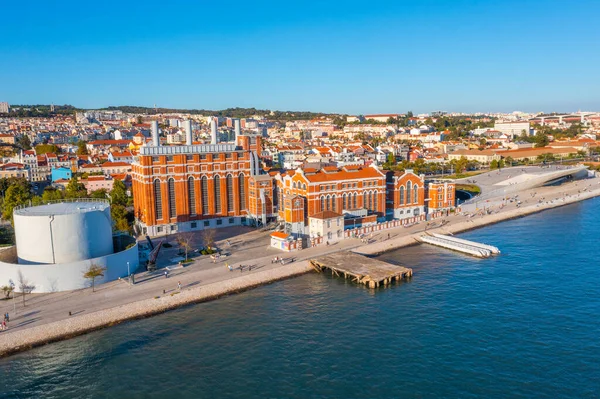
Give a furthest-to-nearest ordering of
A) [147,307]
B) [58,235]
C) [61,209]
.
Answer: [61,209], [58,235], [147,307]

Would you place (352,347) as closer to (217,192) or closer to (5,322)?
(5,322)

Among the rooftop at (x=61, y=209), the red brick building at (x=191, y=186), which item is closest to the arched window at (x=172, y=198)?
the red brick building at (x=191, y=186)

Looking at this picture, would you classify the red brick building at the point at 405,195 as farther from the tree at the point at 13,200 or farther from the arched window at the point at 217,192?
the tree at the point at 13,200

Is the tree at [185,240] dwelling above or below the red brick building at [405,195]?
below

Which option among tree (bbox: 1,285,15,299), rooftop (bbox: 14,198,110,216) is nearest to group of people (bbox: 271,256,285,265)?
rooftop (bbox: 14,198,110,216)

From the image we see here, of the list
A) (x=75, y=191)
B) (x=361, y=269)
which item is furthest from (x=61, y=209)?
(x=75, y=191)

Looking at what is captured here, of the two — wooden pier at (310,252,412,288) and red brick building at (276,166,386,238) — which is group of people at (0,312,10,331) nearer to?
wooden pier at (310,252,412,288)

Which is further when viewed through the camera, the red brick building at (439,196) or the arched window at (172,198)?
the red brick building at (439,196)
